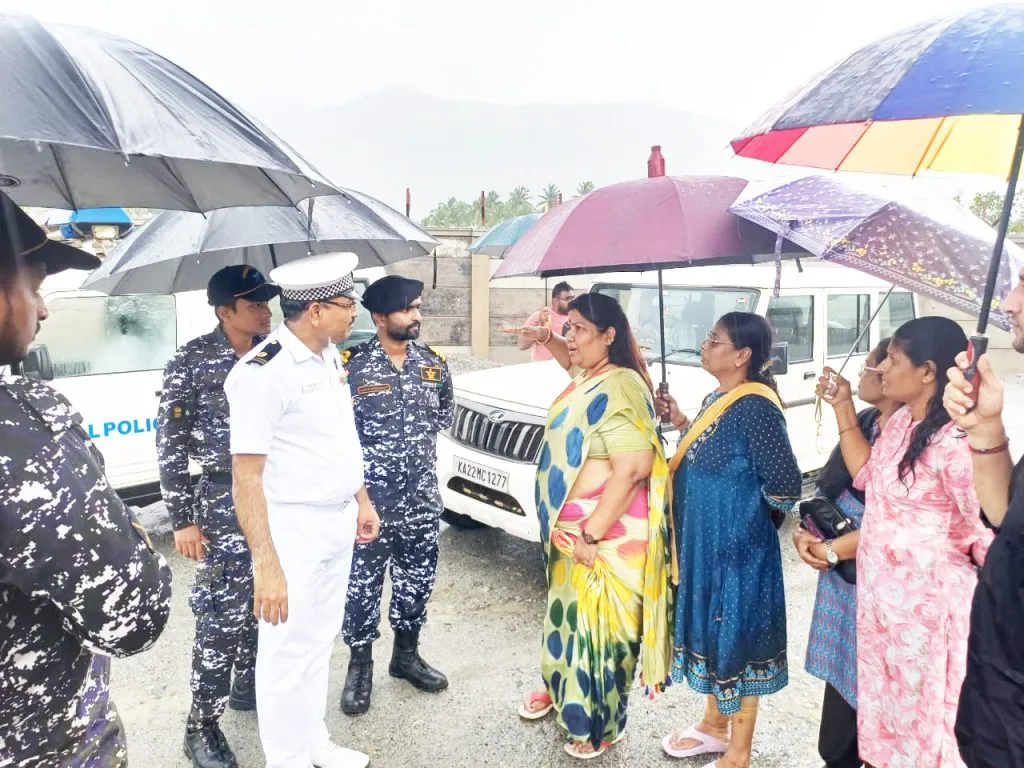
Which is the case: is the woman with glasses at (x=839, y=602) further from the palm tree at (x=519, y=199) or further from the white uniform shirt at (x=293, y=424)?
the palm tree at (x=519, y=199)

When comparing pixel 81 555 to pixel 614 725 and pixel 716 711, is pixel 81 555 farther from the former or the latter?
pixel 716 711

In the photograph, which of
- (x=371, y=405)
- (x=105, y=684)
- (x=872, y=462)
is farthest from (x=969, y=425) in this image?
(x=371, y=405)

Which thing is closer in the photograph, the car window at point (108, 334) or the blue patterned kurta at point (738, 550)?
the blue patterned kurta at point (738, 550)

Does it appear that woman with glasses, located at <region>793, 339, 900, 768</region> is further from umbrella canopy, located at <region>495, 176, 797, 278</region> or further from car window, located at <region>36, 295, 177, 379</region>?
car window, located at <region>36, 295, 177, 379</region>

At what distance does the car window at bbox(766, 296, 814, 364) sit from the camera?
179 inches

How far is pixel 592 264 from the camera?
6.83 feet

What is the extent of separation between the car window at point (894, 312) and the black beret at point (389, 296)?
414 cm

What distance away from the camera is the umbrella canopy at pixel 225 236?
2654 millimetres

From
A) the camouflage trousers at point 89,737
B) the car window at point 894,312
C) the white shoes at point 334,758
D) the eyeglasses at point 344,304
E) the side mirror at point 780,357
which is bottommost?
the white shoes at point 334,758

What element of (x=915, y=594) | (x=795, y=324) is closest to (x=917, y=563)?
(x=915, y=594)

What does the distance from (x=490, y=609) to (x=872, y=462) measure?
2355 mm

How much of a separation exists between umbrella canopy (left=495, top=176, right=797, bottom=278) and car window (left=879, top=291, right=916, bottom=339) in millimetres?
3770

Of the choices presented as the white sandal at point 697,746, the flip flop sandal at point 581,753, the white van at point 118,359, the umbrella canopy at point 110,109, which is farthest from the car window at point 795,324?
the white van at point 118,359

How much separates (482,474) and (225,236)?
76.3 inches
